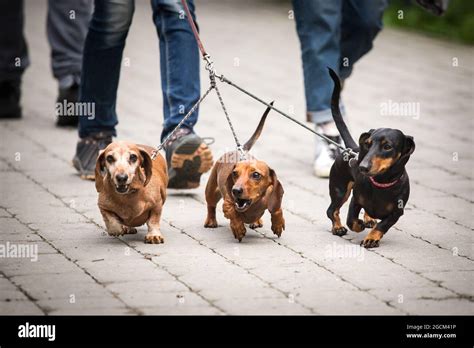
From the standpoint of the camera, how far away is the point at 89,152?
7.08 m

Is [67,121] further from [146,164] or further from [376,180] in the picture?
[376,180]

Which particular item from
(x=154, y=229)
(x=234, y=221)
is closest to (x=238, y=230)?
(x=234, y=221)

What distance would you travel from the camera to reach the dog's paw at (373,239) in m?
5.48

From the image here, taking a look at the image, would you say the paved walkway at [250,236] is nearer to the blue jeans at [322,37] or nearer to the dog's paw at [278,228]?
the dog's paw at [278,228]

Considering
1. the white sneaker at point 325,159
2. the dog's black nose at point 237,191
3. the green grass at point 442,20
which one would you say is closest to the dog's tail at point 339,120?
the dog's black nose at point 237,191

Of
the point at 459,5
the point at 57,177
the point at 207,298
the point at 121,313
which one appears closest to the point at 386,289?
the point at 207,298

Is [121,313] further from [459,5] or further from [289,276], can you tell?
[459,5]

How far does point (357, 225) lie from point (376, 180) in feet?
1.11

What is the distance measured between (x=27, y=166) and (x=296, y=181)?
1727mm

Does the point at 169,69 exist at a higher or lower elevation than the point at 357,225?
higher

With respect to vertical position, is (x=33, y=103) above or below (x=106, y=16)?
below

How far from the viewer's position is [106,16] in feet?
21.8

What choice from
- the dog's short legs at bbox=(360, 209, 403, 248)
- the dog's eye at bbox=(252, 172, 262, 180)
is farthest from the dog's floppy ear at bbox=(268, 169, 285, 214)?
the dog's short legs at bbox=(360, 209, 403, 248)

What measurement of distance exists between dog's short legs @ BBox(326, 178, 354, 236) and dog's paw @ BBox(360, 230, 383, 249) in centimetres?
28
